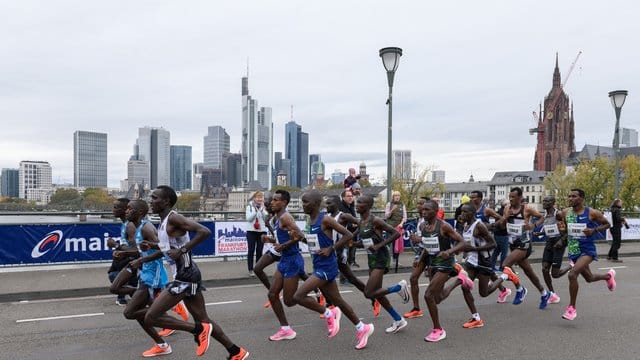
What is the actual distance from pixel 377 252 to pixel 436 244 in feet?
2.54

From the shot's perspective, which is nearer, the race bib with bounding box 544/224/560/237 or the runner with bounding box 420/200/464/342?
the runner with bounding box 420/200/464/342

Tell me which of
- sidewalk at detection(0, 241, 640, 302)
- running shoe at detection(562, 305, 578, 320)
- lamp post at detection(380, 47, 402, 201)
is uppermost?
lamp post at detection(380, 47, 402, 201)

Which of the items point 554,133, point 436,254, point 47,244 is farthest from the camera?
point 554,133

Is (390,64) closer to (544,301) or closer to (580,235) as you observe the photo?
(580,235)

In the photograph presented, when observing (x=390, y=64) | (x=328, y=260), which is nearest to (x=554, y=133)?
(x=390, y=64)

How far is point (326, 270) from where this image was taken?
6.53 metres

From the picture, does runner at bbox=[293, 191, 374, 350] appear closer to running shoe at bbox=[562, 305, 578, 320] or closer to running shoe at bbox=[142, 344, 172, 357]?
running shoe at bbox=[142, 344, 172, 357]

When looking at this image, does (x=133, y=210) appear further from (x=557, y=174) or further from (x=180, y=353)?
(x=557, y=174)

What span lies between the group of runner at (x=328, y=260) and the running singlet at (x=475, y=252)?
0.05 feet

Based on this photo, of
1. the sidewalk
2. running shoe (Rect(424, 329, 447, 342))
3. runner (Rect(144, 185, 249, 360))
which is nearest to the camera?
runner (Rect(144, 185, 249, 360))

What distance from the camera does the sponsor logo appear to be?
1236 centimetres

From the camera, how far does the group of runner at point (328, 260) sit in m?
5.56

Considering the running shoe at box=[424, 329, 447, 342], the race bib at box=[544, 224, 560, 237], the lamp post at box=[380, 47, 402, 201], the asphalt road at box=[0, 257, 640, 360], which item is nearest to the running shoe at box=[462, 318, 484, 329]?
the asphalt road at box=[0, 257, 640, 360]

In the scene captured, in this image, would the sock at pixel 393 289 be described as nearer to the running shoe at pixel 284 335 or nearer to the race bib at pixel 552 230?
the running shoe at pixel 284 335
